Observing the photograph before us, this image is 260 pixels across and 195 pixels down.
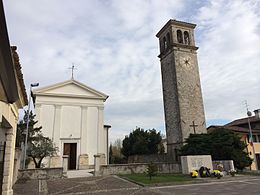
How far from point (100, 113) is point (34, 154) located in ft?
30.9

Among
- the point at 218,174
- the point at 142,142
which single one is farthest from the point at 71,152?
the point at 218,174

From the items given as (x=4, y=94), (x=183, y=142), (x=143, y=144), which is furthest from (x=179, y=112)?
(x=4, y=94)

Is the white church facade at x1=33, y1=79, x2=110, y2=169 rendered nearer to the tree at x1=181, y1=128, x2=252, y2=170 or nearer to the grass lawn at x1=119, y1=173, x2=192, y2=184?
the tree at x1=181, y1=128, x2=252, y2=170

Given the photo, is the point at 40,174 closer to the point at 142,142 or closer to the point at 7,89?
the point at 7,89

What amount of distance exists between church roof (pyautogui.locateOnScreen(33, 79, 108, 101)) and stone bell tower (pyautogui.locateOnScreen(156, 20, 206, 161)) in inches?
350

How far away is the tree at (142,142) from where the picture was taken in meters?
35.2

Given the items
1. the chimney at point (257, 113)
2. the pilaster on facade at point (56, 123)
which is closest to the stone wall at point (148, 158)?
the pilaster on facade at point (56, 123)

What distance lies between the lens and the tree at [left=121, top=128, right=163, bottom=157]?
35.2m

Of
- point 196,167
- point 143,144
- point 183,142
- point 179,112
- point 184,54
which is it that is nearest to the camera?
point 196,167

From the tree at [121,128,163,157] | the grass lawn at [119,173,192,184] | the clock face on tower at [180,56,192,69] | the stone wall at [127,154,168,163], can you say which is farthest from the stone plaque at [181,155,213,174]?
the tree at [121,128,163,157]

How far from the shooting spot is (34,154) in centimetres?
1869

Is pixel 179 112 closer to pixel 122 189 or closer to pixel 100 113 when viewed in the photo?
pixel 100 113

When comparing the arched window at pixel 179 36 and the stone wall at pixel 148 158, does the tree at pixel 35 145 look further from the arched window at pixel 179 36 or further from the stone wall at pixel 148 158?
the arched window at pixel 179 36

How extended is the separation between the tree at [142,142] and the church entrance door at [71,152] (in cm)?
1325
